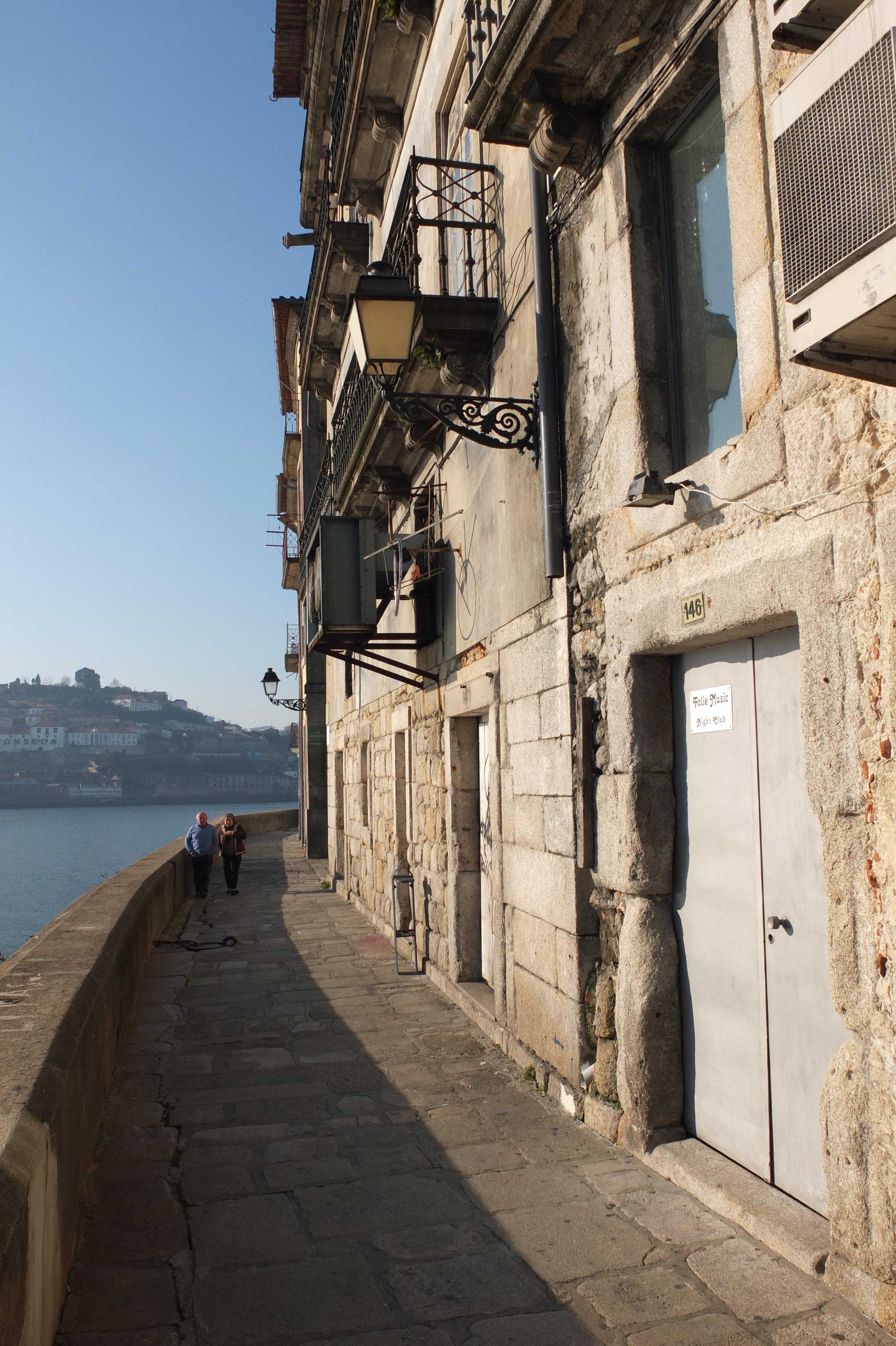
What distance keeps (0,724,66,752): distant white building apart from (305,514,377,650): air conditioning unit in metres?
159

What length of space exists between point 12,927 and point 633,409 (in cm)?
2908

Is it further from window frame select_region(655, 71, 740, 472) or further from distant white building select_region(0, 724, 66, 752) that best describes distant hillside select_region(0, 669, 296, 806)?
window frame select_region(655, 71, 740, 472)

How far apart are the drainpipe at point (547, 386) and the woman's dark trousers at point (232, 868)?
36.5ft

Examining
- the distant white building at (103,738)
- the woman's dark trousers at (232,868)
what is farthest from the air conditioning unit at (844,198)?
the distant white building at (103,738)

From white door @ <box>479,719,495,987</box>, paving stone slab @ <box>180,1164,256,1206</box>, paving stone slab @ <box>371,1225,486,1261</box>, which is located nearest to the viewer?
paving stone slab @ <box>371,1225,486,1261</box>

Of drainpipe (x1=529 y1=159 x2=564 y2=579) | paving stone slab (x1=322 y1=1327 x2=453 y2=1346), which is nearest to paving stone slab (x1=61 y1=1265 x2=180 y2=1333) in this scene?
paving stone slab (x1=322 y1=1327 x2=453 y2=1346)

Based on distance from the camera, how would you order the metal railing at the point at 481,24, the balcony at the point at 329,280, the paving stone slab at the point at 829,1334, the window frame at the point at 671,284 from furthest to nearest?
1. the balcony at the point at 329,280
2. the metal railing at the point at 481,24
3. the window frame at the point at 671,284
4. the paving stone slab at the point at 829,1334

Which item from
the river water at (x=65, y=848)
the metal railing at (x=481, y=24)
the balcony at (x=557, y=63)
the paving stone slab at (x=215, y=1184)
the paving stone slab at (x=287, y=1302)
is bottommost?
the river water at (x=65, y=848)

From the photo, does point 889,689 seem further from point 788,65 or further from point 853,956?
point 788,65

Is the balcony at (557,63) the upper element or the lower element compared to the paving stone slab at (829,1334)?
upper

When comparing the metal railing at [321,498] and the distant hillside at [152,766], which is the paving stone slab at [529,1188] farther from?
the distant hillside at [152,766]

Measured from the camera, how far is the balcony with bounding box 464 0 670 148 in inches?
152

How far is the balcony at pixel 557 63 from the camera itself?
3.85 metres

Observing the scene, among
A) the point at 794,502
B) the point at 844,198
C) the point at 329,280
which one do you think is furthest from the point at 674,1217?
the point at 329,280
